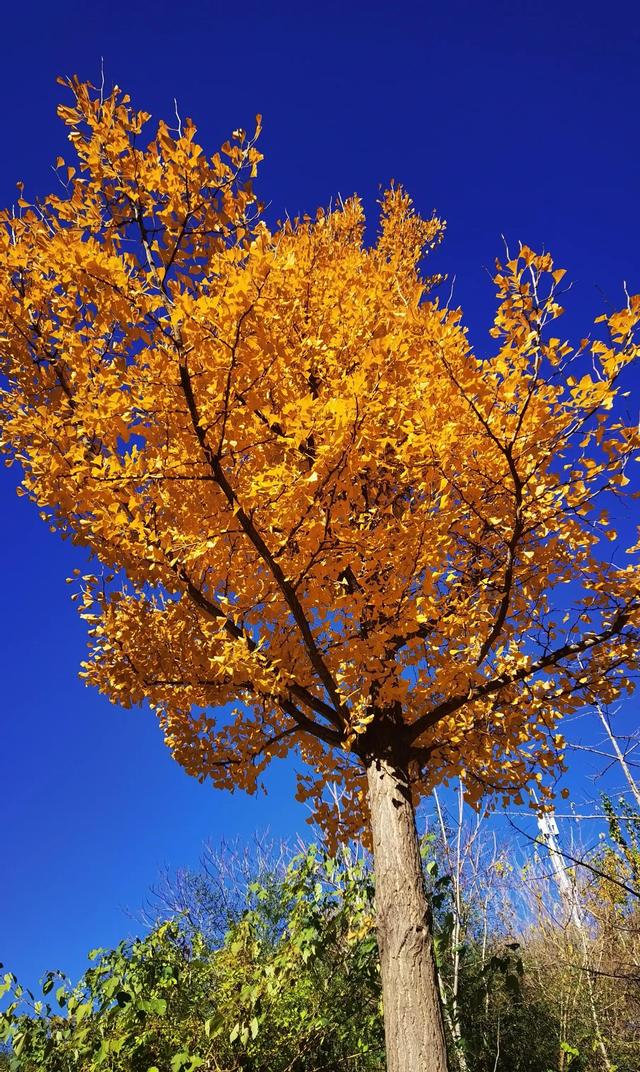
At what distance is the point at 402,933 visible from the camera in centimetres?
320

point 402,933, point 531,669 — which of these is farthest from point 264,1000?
point 531,669

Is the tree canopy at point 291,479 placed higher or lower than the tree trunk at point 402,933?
higher

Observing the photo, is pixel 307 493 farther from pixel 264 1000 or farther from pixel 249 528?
pixel 264 1000

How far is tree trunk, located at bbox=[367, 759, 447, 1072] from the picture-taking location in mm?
2949

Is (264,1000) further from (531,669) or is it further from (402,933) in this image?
(531,669)

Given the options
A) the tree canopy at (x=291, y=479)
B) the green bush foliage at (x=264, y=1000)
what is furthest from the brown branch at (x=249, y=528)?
the green bush foliage at (x=264, y=1000)

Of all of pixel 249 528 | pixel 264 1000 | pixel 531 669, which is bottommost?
pixel 264 1000

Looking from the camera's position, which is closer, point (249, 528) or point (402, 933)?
point (249, 528)

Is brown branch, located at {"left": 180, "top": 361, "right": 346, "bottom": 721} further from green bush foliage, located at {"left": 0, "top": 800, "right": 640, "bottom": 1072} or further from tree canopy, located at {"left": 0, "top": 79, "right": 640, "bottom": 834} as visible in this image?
green bush foliage, located at {"left": 0, "top": 800, "right": 640, "bottom": 1072}

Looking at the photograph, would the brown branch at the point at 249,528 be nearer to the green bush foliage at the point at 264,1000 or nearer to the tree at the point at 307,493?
the tree at the point at 307,493

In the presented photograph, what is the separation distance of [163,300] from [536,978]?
1093 centimetres

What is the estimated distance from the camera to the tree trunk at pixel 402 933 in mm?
2949

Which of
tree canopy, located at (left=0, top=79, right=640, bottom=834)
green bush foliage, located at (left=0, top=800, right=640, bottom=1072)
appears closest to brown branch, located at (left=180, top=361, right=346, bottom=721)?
tree canopy, located at (left=0, top=79, right=640, bottom=834)

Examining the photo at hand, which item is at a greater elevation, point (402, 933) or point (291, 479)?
point (291, 479)
